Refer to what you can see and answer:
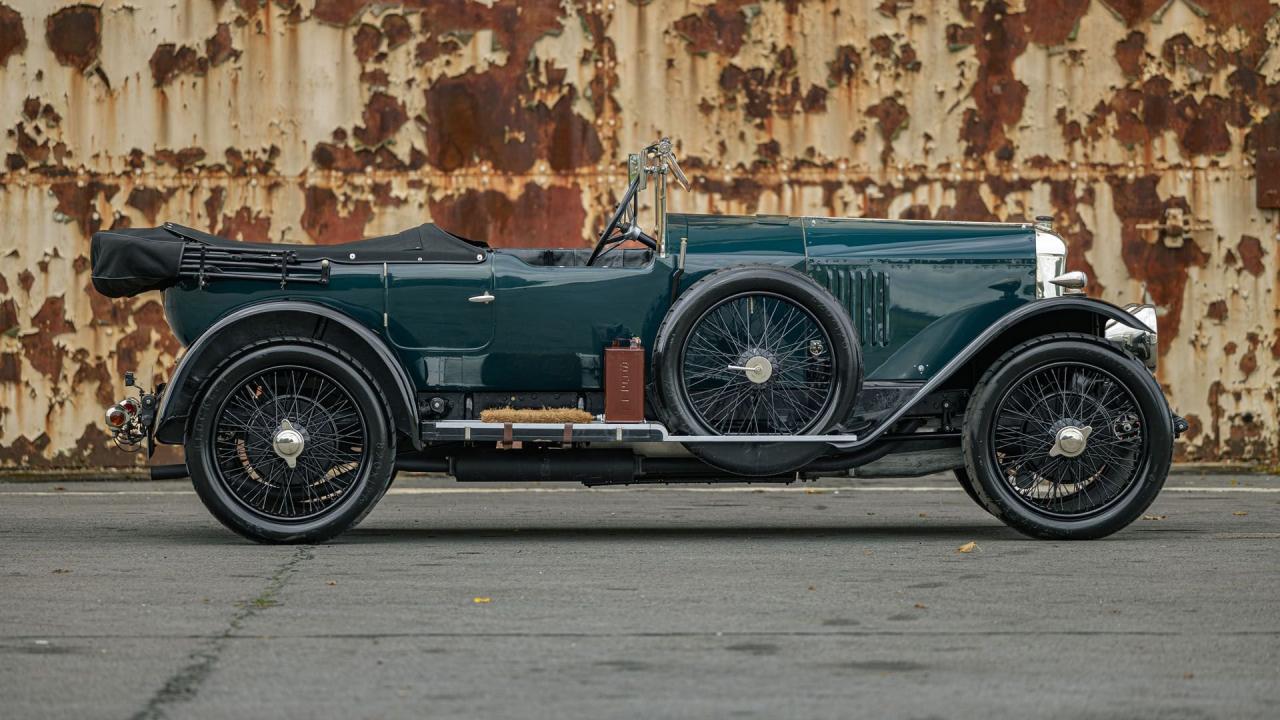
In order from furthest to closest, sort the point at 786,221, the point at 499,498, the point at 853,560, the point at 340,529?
the point at 499,498, the point at 786,221, the point at 340,529, the point at 853,560

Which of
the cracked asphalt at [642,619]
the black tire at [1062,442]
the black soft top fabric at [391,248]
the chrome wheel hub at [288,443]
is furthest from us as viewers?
the black soft top fabric at [391,248]

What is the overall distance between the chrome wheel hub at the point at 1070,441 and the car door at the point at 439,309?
259 centimetres

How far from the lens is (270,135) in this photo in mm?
11805

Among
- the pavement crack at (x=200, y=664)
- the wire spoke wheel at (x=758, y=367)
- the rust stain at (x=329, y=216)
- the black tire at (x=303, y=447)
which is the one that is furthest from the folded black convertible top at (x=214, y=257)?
the rust stain at (x=329, y=216)

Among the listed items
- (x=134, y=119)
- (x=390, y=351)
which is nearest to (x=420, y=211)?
(x=134, y=119)

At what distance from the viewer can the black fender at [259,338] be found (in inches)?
302

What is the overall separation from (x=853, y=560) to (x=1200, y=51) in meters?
6.41

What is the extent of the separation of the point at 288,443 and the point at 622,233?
6.47 ft

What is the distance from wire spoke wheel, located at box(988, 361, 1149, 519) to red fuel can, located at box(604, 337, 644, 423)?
5.26 feet

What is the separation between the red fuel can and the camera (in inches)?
305

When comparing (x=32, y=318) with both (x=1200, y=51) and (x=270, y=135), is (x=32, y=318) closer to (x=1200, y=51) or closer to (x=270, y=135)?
(x=270, y=135)

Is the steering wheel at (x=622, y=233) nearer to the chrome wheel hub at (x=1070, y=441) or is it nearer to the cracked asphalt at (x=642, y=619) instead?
the cracked asphalt at (x=642, y=619)

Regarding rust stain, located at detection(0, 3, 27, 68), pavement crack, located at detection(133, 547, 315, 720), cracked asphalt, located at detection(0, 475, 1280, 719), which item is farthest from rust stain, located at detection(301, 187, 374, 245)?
pavement crack, located at detection(133, 547, 315, 720)

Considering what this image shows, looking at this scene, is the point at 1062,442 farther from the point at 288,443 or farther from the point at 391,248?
the point at 288,443
